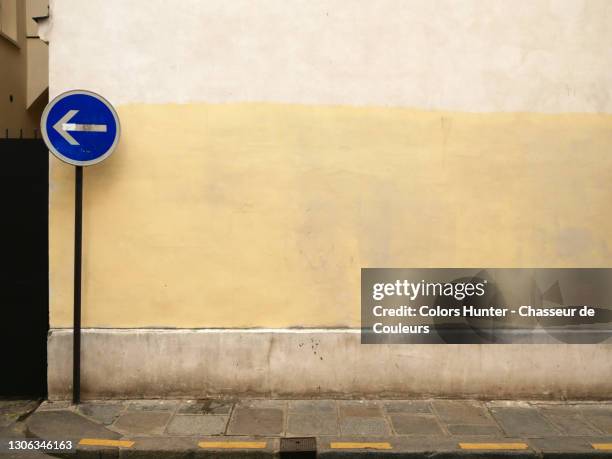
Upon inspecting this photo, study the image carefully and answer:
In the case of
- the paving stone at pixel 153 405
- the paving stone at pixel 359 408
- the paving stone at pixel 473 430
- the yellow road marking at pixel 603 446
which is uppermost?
the paving stone at pixel 153 405

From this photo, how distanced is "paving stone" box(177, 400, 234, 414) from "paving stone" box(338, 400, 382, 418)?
3.70 feet

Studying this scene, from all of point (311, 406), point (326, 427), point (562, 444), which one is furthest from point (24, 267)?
point (562, 444)

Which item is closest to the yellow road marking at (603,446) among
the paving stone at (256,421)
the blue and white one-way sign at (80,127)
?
the paving stone at (256,421)

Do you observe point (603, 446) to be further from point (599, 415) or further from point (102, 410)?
point (102, 410)

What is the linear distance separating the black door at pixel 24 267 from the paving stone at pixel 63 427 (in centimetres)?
67

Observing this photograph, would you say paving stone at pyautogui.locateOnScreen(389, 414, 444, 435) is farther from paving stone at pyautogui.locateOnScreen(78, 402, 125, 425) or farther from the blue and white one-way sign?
the blue and white one-way sign

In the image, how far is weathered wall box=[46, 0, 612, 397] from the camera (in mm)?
5273

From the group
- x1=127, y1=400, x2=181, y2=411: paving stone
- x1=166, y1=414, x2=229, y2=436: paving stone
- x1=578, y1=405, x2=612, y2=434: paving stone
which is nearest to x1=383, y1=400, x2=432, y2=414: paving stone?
x1=578, y1=405, x2=612, y2=434: paving stone

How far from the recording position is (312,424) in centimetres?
480

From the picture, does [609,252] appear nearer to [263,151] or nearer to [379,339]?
[379,339]

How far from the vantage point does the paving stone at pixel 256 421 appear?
464 cm

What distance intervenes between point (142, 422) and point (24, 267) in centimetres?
209

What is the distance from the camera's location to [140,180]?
5301 millimetres

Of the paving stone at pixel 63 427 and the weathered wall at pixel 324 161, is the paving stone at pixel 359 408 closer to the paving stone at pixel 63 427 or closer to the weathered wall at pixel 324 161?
the weathered wall at pixel 324 161
